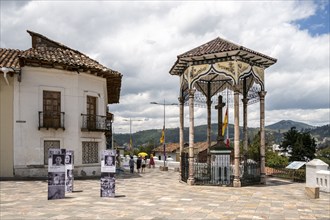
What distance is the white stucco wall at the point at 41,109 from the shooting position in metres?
21.3

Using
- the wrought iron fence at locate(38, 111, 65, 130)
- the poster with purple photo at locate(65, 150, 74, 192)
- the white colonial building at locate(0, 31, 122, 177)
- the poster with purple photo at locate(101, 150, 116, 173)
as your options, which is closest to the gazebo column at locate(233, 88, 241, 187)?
the poster with purple photo at locate(101, 150, 116, 173)

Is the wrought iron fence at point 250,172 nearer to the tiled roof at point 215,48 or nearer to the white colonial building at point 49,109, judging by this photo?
the tiled roof at point 215,48

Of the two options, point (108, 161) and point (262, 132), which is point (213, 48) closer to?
point (262, 132)

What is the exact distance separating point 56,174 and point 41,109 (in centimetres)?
1005

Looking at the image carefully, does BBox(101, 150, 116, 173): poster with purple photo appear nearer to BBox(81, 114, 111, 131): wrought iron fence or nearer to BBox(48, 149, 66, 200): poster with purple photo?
BBox(48, 149, 66, 200): poster with purple photo

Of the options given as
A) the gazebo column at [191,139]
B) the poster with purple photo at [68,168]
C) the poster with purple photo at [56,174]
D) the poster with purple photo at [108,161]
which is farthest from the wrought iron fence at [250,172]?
the poster with purple photo at [56,174]

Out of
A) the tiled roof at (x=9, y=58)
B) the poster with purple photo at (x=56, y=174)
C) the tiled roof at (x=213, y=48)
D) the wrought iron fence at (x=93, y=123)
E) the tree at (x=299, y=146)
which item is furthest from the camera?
the tree at (x=299, y=146)

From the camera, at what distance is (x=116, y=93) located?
3322 centimetres

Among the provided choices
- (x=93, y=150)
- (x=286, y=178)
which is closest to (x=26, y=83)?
(x=93, y=150)

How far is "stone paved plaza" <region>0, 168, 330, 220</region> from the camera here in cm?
1019

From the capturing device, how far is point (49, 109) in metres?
22.4

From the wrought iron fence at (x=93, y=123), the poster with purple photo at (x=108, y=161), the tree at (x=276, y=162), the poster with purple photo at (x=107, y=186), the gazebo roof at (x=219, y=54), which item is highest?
the gazebo roof at (x=219, y=54)

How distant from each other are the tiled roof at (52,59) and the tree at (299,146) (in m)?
34.2

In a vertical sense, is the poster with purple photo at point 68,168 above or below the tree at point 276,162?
above
